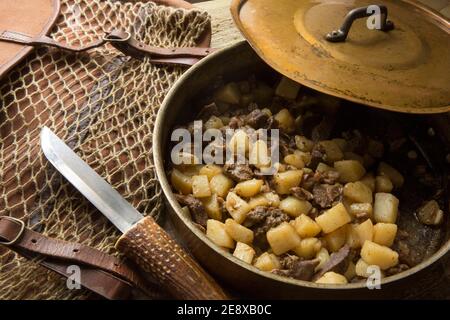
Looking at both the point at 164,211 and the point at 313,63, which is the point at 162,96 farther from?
the point at 313,63

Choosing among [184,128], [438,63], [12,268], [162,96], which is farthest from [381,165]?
[12,268]

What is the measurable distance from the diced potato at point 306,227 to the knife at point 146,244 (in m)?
0.25

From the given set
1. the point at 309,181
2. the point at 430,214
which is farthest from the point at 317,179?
the point at 430,214

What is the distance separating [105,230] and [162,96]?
18.8 inches

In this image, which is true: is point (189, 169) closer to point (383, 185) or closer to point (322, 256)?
point (322, 256)

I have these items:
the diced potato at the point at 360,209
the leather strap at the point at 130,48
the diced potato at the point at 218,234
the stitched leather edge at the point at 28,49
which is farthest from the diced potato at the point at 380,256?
the stitched leather edge at the point at 28,49

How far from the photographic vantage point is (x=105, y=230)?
4.34 feet

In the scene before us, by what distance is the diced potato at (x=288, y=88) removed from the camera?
160 centimetres

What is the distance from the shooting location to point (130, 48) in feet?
5.30

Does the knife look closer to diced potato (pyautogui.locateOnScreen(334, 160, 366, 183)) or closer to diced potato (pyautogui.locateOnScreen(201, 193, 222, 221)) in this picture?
diced potato (pyautogui.locateOnScreen(201, 193, 222, 221))

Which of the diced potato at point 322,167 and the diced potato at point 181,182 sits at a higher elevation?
the diced potato at point 181,182

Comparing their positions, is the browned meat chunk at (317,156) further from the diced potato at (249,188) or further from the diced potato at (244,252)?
the diced potato at (244,252)

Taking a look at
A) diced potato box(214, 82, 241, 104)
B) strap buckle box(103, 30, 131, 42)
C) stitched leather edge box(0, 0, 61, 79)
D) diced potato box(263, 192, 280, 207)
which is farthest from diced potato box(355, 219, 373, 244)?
stitched leather edge box(0, 0, 61, 79)
